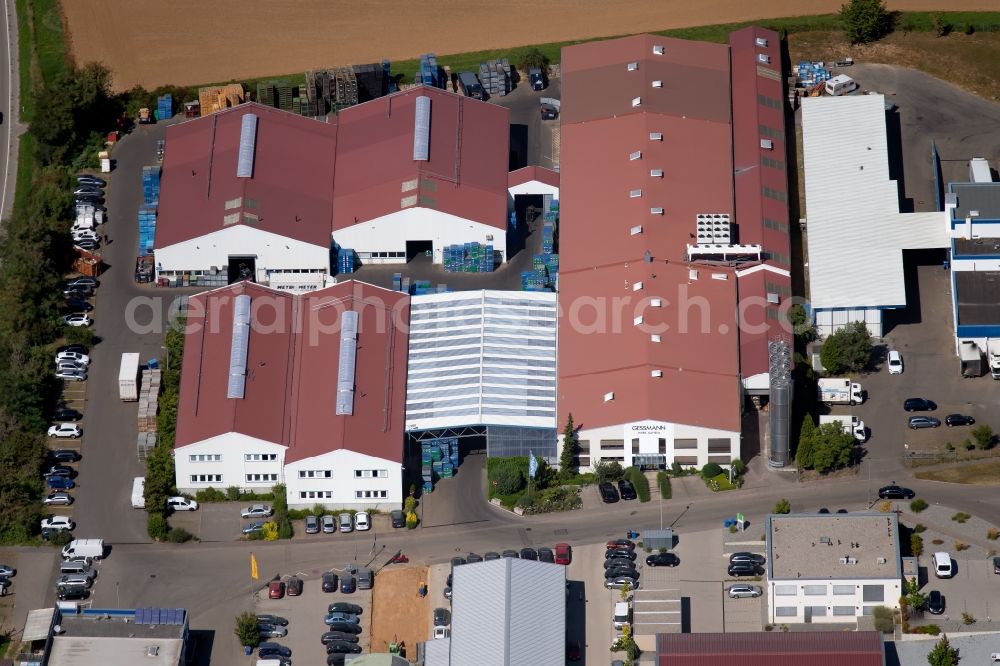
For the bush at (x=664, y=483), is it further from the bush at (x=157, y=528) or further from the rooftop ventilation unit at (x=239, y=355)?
the bush at (x=157, y=528)

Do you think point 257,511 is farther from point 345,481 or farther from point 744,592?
point 744,592

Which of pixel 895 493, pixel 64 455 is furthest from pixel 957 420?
pixel 64 455

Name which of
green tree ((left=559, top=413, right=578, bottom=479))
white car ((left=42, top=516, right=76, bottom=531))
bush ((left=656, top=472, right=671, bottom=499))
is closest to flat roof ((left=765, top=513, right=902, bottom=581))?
bush ((left=656, top=472, right=671, bottom=499))

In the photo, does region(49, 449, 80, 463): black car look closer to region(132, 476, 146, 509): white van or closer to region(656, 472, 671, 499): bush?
region(132, 476, 146, 509): white van

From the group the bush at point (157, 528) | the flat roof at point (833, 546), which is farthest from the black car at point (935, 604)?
the bush at point (157, 528)

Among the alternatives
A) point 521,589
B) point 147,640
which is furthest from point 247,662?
point 521,589

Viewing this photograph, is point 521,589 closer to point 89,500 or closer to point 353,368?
point 353,368
